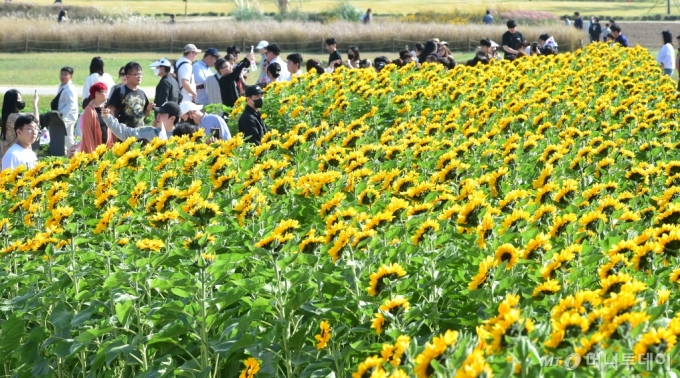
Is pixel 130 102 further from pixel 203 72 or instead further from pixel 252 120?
pixel 203 72

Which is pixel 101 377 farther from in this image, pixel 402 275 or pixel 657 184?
pixel 657 184

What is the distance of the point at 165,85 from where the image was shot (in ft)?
44.5

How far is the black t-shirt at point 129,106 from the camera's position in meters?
11.1

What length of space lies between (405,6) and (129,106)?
6825cm

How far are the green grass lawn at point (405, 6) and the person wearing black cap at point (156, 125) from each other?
2361 inches

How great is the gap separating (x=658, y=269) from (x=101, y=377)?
2454mm

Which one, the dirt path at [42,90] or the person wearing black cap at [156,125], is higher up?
the person wearing black cap at [156,125]

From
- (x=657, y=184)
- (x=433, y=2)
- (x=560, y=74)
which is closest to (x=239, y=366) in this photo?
(x=657, y=184)

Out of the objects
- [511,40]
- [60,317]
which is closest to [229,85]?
[60,317]

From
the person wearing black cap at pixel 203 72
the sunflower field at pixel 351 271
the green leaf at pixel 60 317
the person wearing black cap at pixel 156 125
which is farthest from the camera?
the person wearing black cap at pixel 203 72

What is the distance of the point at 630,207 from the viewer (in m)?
5.71

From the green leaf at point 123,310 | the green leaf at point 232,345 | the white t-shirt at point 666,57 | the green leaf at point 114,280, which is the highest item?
the green leaf at point 114,280

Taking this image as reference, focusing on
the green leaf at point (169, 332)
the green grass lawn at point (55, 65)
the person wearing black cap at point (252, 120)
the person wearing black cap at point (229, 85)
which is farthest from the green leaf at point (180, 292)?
the green grass lawn at point (55, 65)

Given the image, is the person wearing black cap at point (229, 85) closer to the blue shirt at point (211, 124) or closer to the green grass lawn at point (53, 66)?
the blue shirt at point (211, 124)
